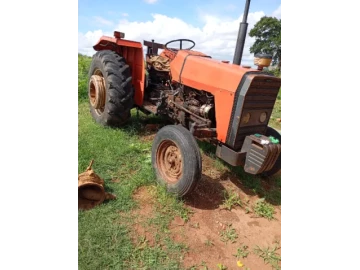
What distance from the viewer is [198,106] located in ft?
12.8

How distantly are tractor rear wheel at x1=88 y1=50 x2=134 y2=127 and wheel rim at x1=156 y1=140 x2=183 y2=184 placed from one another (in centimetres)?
138

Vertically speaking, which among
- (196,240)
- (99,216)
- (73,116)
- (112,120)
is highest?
(73,116)

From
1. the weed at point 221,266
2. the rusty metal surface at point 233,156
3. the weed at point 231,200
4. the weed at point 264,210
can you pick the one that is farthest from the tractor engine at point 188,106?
the weed at point 221,266

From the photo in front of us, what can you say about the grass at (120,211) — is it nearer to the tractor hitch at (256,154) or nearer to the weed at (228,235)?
the weed at (228,235)

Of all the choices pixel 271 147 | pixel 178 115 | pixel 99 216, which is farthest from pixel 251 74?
pixel 99 216

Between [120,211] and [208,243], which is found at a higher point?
[120,211]

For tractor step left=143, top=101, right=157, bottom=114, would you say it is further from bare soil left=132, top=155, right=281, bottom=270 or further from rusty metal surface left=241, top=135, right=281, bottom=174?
rusty metal surface left=241, top=135, right=281, bottom=174

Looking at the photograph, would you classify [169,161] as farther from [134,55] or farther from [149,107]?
[134,55]

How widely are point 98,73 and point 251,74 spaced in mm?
3232

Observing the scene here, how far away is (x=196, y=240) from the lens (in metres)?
2.81

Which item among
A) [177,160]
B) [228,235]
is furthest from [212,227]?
[177,160]

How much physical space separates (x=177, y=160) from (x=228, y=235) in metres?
1.07

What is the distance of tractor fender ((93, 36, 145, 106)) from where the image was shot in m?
4.71
